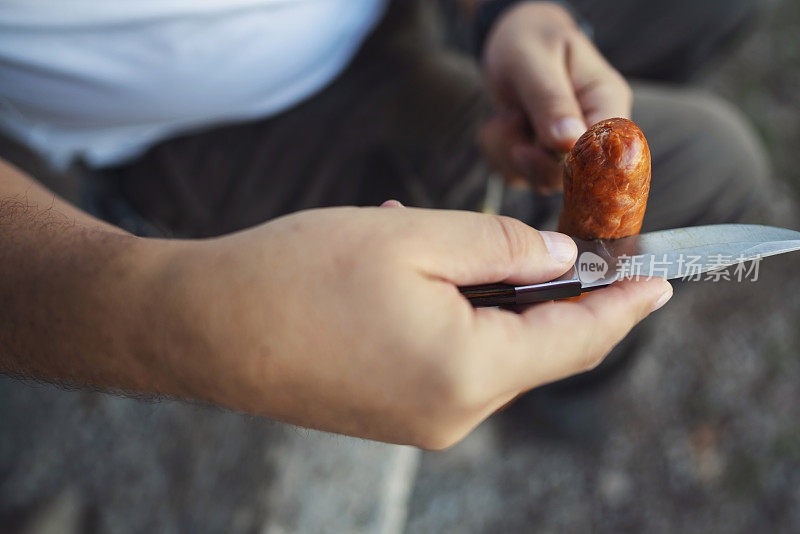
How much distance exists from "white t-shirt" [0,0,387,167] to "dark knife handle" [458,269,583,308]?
0.91 meters

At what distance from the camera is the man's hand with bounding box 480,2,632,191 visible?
4.12 ft

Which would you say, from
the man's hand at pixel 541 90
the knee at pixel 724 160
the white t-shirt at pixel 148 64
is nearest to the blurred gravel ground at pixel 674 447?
the knee at pixel 724 160

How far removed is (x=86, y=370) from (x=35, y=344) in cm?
10

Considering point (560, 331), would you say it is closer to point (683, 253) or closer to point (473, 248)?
point (473, 248)

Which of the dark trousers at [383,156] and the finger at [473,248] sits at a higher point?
the finger at [473,248]

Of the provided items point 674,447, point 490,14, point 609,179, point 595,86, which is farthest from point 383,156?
point 674,447

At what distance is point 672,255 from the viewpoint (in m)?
0.98

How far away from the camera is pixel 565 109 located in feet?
4.01

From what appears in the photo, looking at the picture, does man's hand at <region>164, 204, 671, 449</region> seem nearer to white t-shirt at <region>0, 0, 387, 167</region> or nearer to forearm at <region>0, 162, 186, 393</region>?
forearm at <region>0, 162, 186, 393</region>

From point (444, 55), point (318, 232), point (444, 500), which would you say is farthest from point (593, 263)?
point (444, 500)

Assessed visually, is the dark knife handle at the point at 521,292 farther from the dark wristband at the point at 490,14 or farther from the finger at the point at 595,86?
the dark wristband at the point at 490,14

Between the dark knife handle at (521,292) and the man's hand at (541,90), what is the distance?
416mm

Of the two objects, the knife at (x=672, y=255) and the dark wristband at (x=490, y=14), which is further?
the dark wristband at (x=490, y=14)

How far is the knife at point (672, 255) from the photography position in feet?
3.18
